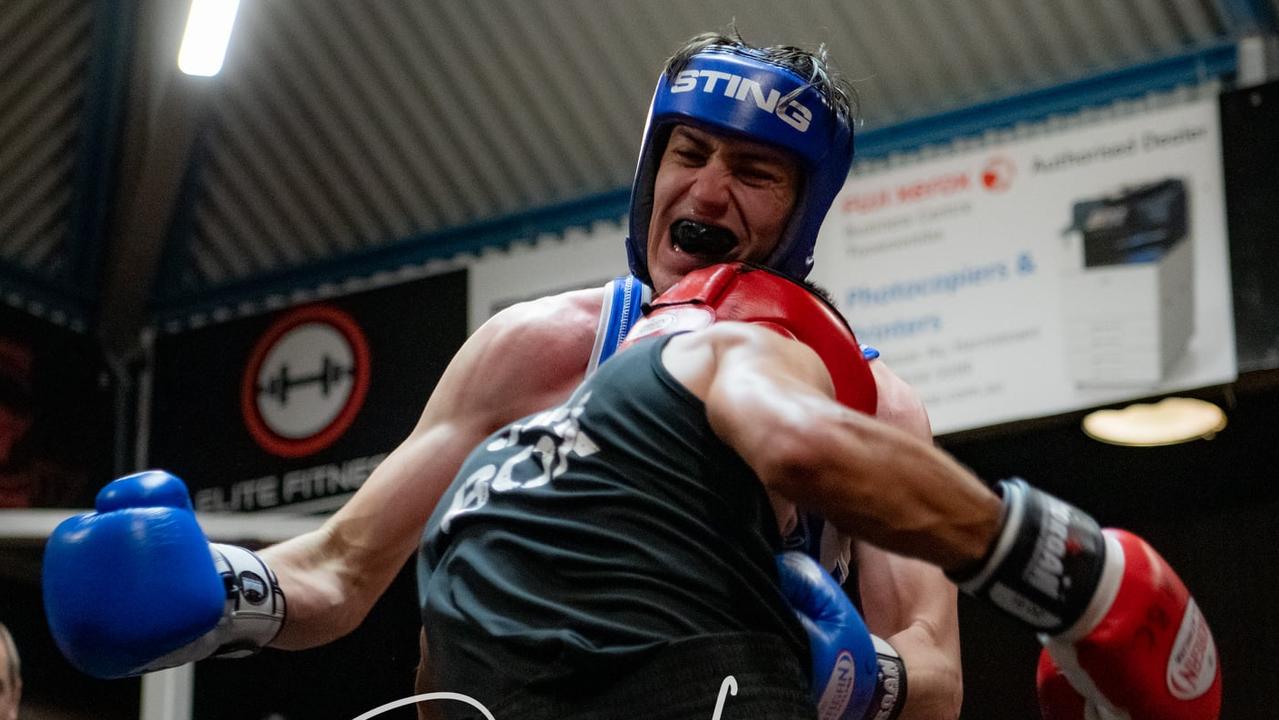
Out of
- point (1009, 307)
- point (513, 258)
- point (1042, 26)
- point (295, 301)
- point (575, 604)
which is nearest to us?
point (575, 604)

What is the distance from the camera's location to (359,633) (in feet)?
21.1

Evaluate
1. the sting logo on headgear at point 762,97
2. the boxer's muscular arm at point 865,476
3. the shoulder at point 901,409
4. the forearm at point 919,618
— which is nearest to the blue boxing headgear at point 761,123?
the sting logo on headgear at point 762,97

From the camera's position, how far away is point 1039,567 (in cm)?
184

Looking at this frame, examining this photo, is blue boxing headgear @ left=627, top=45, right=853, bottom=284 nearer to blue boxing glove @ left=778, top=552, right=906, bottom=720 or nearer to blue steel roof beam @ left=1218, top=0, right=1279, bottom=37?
blue boxing glove @ left=778, top=552, right=906, bottom=720

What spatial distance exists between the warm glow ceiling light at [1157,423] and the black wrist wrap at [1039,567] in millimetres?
4080

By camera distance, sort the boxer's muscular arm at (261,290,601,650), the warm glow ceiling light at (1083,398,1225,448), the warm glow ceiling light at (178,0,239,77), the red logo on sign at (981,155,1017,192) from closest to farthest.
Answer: the boxer's muscular arm at (261,290,601,650), the warm glow ceiling light at (1083,398,1225,448), the warm glow ceiling light at (178,0,239,77), the red logo on sign at (981,155,1017,192)

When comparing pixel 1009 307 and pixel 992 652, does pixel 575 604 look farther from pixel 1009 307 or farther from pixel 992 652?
pixel 992 652

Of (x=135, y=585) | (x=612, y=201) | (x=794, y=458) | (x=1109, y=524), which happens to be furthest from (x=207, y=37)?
(x=794, y=458)

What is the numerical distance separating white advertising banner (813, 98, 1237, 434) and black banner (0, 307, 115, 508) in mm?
3460

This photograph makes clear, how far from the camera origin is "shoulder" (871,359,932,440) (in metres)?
2.87

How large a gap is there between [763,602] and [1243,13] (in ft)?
15.7

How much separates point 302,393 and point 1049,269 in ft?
10.6

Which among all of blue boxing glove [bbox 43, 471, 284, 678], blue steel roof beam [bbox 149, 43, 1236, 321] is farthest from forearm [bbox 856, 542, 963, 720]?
blue steel roof beam [bbox 149, 43, 1236, 321]

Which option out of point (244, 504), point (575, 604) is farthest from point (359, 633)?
point (575, 604)
